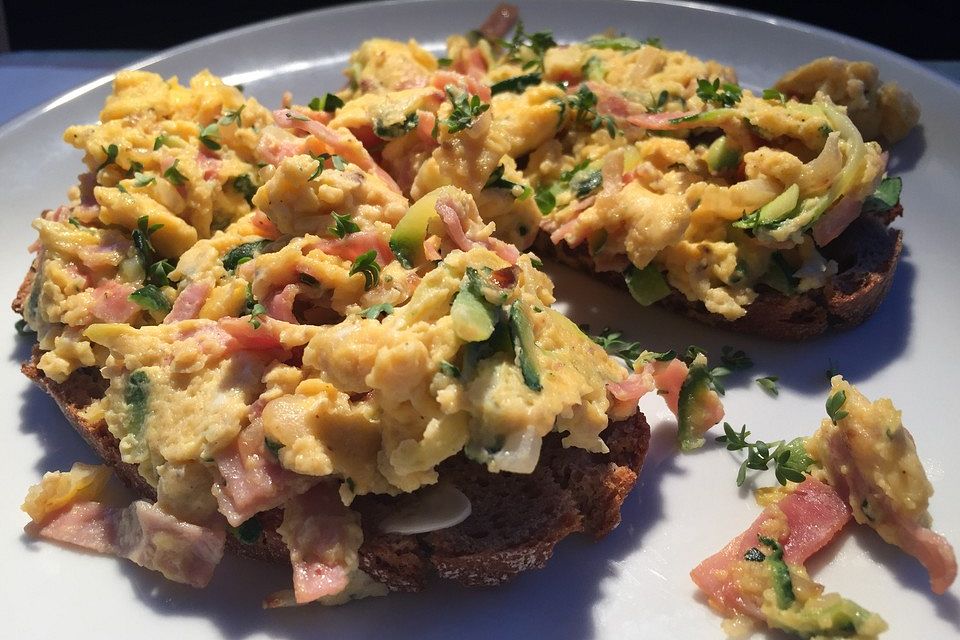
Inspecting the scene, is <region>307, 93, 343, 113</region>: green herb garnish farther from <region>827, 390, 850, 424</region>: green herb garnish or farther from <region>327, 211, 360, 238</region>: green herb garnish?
<region>827, 390, 850, 424</region>: green herb garnish

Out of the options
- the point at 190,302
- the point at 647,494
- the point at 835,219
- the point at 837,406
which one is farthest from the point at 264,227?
the point at 835,219

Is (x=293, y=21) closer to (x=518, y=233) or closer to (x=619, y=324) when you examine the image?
(x=518, y=233)

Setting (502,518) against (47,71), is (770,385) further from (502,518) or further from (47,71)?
(47,71)

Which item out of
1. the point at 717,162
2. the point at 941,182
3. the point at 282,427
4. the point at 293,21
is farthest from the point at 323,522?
the point at 293,21

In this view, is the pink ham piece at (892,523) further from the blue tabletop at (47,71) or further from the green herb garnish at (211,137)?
the blue tabletop at (47,71)

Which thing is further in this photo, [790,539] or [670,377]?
[670,377]
